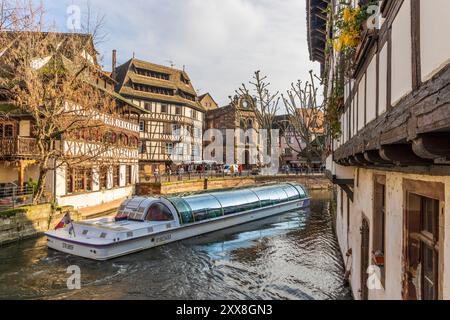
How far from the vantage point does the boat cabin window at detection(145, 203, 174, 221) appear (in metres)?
16.2

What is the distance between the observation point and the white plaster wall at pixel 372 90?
4.32 meters

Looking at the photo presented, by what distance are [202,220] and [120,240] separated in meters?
5.18

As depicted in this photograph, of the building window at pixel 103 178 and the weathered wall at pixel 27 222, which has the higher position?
the building window at pixel 103 178

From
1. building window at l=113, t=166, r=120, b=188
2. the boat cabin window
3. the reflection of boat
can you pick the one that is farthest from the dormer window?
the boat cabin window

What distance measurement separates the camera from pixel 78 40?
18422 mm

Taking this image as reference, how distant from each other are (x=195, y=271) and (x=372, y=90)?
9.30m

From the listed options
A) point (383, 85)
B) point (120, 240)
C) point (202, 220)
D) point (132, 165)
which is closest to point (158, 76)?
point (132, 165)

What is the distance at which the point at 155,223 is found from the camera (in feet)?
51.2

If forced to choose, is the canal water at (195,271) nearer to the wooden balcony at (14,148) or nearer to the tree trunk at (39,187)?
the tree trunk at (39,187)

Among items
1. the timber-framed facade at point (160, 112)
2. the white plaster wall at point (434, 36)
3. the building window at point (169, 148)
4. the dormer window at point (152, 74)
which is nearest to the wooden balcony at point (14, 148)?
the white plaster wall at point (434, 36)

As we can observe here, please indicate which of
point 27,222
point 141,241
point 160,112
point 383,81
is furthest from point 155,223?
point 160,112

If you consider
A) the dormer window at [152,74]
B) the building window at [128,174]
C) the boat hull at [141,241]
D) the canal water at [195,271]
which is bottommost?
the canal water at [195,271]

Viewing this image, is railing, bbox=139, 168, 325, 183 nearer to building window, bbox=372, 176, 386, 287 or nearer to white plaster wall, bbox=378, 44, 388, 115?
building window, bbox=372, 176, 386, 287

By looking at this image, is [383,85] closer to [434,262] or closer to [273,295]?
[434,262]
